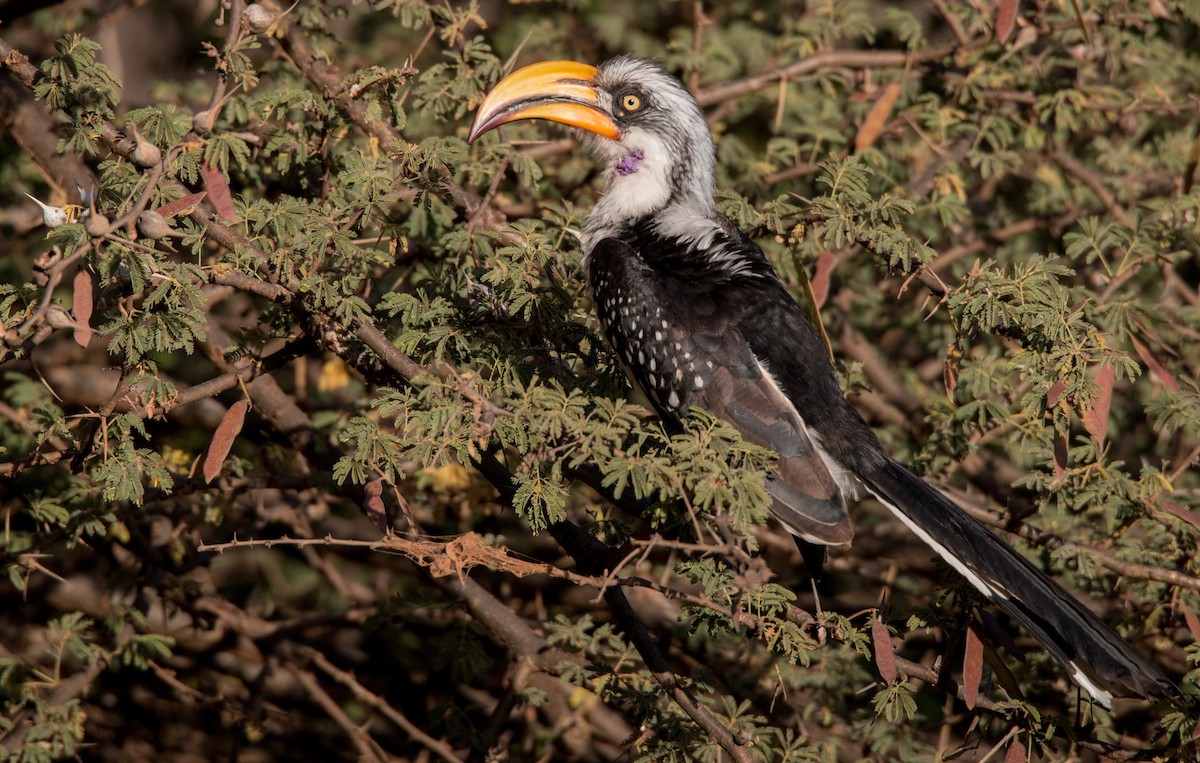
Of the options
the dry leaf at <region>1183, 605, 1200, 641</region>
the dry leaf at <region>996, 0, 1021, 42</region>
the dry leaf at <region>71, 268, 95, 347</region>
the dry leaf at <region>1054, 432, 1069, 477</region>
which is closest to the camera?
the dry leaf at <region>71, 268, 95, 347</region>

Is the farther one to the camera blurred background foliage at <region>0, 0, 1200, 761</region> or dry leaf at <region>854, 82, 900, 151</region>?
dry leaf at <region>854, 82, 900, 151</region>

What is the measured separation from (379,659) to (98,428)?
2.09m

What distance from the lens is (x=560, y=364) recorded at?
305 centimetres

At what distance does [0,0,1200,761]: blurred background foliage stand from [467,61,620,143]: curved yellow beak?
10 centimetres

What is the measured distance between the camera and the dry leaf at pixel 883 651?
267 centimetres

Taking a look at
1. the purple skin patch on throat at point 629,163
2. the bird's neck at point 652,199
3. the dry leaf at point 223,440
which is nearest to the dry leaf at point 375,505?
the dry leaf at point 223,440

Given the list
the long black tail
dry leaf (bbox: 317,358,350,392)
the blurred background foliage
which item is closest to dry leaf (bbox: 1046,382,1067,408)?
the blurred background foliage

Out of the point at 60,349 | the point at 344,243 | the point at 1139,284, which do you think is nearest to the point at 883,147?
the point at 1139,284

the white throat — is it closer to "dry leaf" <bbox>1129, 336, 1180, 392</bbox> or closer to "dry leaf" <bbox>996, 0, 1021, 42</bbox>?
"dry leaf" <bbox>996, 0, 1021, 42</bbox>

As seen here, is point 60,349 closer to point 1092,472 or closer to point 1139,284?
point 1092,472

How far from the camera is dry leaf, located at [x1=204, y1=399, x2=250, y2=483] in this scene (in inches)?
107

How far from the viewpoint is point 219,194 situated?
9.45 feet

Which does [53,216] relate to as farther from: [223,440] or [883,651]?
[883,651]

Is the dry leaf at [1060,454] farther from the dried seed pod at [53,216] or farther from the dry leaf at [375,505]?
the dried seed pod at [53,216]
